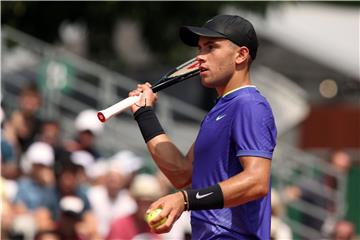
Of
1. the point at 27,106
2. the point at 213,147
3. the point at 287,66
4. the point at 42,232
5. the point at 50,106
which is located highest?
the point at 287,66

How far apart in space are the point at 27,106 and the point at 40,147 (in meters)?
1.40

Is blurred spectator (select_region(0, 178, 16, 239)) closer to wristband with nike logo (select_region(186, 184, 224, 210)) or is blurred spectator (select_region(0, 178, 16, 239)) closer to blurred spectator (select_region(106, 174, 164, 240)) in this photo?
blurred spectator (select_region(106, 174, 164, 240))

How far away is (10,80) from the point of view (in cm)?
1745

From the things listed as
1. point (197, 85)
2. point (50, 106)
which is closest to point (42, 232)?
point (50, 106)

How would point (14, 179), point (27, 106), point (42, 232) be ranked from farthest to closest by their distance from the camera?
point (27, 106), point (14, 179), point (42, 232)

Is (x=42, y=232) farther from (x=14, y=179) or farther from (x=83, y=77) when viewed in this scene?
(x=83, y=77)

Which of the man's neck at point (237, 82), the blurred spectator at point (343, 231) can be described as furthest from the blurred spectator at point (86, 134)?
the man's neck at point (237, 82)

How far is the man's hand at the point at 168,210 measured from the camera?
5.28 m

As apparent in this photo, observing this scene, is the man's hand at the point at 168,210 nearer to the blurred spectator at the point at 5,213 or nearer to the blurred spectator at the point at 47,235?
the blurred spectator at the point at 47,235

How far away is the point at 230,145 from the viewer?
5.72 m

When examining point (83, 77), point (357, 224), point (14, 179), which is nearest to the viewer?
point (14, 179)

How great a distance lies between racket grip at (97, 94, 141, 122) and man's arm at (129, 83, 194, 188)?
0.04 metres

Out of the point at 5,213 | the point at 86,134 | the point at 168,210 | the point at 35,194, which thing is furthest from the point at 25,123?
the point at 168,210

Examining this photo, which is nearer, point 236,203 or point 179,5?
point 236,203
